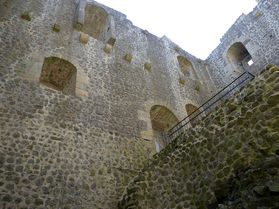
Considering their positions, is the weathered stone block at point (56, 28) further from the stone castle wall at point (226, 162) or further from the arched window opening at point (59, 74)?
the stone castle wall at point (226, 162)

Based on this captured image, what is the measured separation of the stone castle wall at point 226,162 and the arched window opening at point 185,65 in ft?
28.7

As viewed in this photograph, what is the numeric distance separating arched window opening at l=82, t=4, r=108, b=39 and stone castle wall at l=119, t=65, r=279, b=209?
807 cm

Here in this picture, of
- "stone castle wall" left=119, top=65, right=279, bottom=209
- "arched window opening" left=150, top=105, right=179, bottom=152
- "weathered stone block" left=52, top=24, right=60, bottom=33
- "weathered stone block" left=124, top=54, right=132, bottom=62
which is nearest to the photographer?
"stone castle wall" left=119, top=65, right=279, bottom=209

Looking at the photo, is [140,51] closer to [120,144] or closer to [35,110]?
[120,144]

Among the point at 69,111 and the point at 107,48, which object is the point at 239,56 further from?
the point at 69,111

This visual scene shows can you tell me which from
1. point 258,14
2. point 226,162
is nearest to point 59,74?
point 226,162

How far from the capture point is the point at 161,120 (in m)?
10.1

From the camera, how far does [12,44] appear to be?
280 inches

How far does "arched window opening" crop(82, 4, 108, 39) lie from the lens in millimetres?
11358

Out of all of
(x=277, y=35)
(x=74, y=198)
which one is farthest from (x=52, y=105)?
(x=277, y=35)

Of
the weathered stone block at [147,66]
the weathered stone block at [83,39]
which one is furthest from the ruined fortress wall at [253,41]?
the weathered stone block at [83,39]

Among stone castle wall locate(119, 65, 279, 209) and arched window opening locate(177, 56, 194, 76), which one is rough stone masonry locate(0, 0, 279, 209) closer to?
stone castle wall locate(119, 65, 279, 209)

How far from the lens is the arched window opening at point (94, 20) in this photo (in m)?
11.4

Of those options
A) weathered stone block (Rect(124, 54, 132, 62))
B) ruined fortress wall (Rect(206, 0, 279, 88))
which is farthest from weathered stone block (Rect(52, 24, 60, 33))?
ruined fortress wall (Rect(206, 0, 279, 88))
